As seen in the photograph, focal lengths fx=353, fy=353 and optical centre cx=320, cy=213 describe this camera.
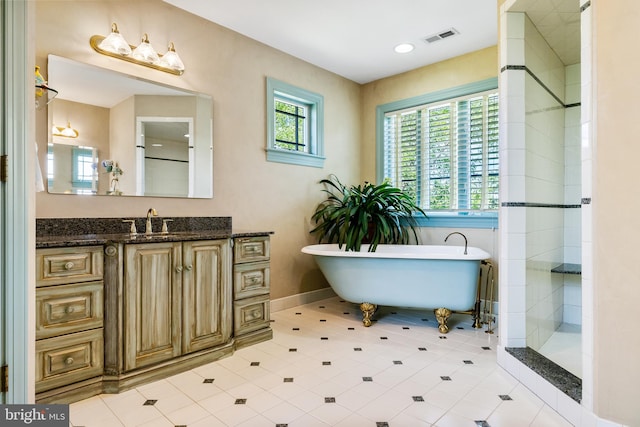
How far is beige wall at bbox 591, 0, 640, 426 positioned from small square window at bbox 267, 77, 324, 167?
2.81 m

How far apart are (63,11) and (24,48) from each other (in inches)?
59.0

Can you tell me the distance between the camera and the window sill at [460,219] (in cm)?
373

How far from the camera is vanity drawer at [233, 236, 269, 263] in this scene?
283 centimetres

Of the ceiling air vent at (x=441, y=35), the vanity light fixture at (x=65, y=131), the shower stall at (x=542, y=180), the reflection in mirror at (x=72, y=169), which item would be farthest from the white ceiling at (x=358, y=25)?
the reflection in mirror at (x=72, y=169)

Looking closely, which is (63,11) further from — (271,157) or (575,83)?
(575,83)

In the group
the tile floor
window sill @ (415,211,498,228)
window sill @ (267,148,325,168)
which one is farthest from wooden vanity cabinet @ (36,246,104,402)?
window sill @ (415,211,498,228)

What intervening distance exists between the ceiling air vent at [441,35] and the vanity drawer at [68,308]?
Answer: 3566 mm

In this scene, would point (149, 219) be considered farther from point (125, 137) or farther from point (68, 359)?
point (68, 359)

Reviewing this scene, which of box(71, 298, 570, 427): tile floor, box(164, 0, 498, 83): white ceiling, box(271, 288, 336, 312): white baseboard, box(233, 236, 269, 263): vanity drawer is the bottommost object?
box(71, 298, 570, 427): tile floor

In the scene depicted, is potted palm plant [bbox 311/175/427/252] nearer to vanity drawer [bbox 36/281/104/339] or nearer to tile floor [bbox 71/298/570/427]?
tile floor [bbox 71/298/570/427]

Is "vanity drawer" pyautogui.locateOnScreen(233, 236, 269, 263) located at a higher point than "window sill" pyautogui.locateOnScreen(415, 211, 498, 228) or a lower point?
lower

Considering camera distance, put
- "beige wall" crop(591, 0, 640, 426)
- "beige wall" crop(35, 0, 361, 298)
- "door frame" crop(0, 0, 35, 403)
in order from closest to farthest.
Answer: "door frame" crop(0, 0, 35, 403), "beige wall" crop(591, 0, 640, 426), "beige wall" crop(35, 0, 361, 298)

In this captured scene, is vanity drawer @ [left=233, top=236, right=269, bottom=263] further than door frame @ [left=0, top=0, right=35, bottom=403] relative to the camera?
Yes

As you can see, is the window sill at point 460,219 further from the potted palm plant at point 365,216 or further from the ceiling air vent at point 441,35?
the ceiling air vent at point 441,35
